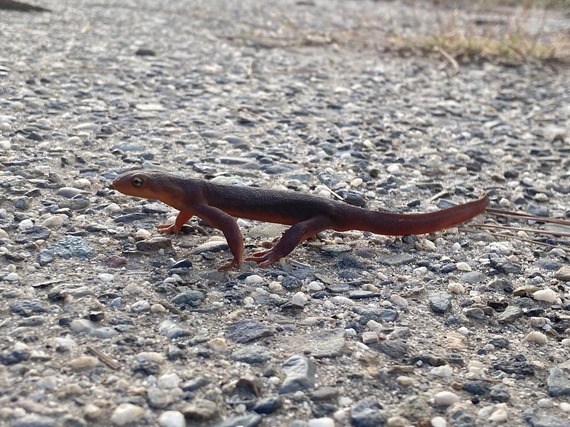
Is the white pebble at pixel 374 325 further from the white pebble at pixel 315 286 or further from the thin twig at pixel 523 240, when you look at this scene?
the thin twig at pixel 523 240

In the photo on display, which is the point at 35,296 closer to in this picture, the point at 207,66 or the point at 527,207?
the point at 527,207

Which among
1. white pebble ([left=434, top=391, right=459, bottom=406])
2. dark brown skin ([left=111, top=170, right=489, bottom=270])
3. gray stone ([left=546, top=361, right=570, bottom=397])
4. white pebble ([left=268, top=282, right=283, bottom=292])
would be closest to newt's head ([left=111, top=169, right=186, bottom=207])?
dark brown skin ([left=111, top=170, right=489, bottom=270])

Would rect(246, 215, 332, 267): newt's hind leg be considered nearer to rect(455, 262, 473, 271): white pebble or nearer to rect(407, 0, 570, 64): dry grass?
rect(455, 262, 473, 271): white pebble

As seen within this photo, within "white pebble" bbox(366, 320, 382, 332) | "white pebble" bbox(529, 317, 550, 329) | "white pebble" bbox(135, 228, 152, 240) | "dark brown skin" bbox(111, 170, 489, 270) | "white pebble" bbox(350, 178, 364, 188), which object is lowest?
"white pebble" bbox(350, 178, 364, 188)

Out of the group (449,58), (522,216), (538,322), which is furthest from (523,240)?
(449,58)

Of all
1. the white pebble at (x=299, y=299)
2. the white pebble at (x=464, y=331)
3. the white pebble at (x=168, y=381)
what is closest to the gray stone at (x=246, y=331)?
the white pebble at (x=299, y=299)

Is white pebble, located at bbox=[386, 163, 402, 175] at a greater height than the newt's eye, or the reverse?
the newt's eye

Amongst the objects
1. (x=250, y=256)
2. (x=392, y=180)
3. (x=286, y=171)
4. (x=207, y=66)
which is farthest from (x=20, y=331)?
(x=207, y=66)
